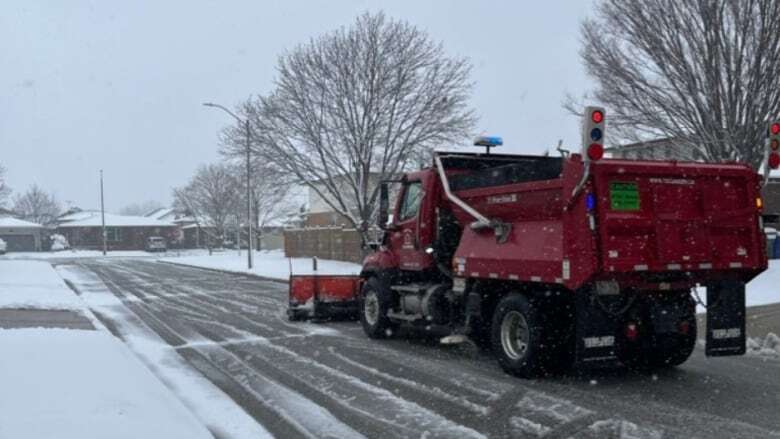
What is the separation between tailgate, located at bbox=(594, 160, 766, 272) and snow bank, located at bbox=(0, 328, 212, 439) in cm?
457

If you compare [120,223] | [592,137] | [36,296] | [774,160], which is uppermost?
[120,223]

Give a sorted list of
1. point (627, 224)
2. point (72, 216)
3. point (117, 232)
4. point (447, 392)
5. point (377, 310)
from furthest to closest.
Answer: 1. point (72, 216)
2. point (117, 232)
3. point (377, 310)
4. point (447, 392)
5. point (627, 224)

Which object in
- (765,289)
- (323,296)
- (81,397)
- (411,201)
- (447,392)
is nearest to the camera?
(81,397)

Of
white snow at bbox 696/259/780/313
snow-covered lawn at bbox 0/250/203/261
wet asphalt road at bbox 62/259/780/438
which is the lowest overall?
snow-covered lawn at bbox 0/250/203/261

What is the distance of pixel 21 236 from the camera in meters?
92.6

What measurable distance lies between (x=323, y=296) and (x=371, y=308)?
2.36 m

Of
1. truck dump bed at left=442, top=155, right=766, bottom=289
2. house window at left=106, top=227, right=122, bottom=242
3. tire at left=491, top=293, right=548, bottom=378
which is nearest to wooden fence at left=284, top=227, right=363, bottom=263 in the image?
tire at left=491, top=293, right=548, bottom=378

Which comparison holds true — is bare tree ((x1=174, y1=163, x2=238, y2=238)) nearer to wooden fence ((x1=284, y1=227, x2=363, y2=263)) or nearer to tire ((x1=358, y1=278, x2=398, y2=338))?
wooden fence ((x1=284, y1=227, x2=363, y2=263))

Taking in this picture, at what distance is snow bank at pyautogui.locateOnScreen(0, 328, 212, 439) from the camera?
18.4 feet

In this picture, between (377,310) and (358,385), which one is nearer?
(358,385)

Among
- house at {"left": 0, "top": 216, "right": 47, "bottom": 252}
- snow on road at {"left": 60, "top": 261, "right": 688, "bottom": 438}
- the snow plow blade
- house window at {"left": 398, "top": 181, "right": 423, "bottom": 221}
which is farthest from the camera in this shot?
house at {"left": 0, "top": 216, "right": 47, "bottom": 252}

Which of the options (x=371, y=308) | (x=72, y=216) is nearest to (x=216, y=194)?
(x=371, y=308)

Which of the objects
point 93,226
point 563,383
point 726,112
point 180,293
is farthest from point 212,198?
point 563,383

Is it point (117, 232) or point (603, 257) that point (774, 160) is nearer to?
point (603, 257)
